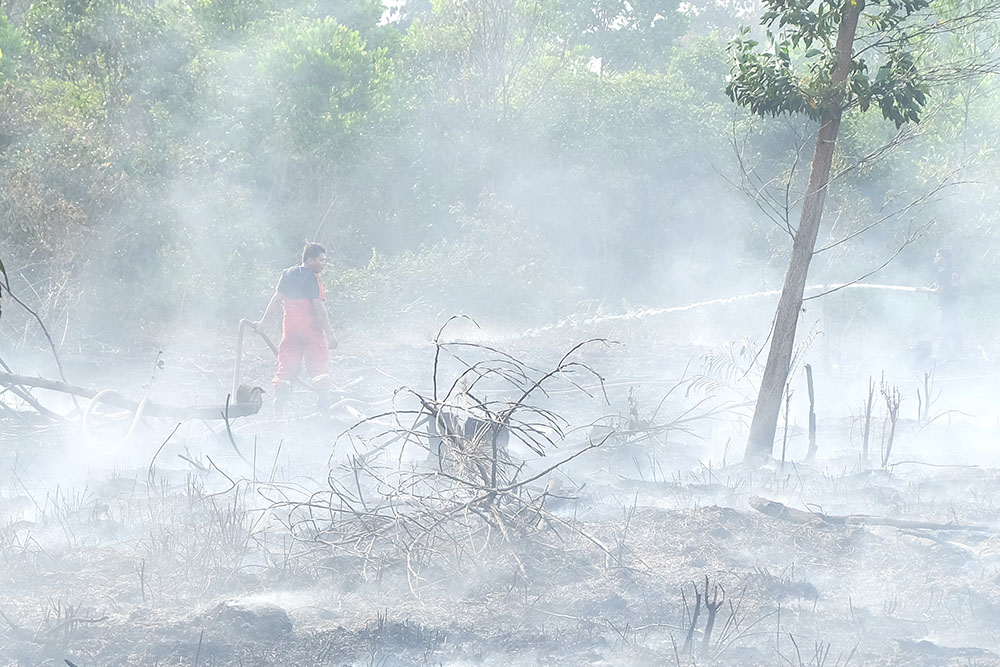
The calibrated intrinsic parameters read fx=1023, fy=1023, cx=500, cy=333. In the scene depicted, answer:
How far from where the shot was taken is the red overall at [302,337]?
10.2m

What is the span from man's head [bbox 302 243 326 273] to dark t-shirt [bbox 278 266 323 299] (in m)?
0.07

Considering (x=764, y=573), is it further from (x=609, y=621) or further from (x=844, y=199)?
(x=844, y=199)

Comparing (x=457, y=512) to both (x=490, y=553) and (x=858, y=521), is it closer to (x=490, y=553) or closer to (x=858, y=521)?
(x=490, y=553)

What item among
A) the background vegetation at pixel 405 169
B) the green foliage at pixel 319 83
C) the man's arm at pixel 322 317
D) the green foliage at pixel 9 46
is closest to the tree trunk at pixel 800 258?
the man's arm at pixel 322 317

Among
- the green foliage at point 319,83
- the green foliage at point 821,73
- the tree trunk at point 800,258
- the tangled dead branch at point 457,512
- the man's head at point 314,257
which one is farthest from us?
the green foliage at point 319,83

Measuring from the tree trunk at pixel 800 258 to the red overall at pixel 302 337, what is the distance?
4336mm

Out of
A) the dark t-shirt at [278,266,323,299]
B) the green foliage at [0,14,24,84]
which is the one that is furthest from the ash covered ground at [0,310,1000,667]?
the green foliage at [0,14,24,84]

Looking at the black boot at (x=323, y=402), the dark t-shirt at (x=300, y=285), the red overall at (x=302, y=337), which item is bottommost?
the black boot at (x=323, y=402)

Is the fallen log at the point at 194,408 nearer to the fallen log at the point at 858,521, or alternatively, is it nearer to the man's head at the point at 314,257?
the man's head at the point at 314,257

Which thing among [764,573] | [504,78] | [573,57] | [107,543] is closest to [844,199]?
[504,78]

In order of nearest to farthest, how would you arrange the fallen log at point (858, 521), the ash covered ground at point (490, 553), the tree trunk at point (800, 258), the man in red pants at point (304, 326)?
the ash covered ground at point (490, 553), the fallen log at point (858, 521), the tree trunk at point (800, 258), the man in red pants at point (304, 326)

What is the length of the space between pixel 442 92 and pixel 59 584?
52.6ft

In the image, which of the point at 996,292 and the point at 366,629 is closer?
the point at 366,629

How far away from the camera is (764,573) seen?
6.13 metres
